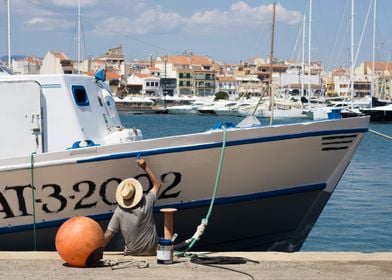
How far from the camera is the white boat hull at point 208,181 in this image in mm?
10023

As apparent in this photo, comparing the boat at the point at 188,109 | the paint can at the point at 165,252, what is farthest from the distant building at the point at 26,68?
the boat at the point at 188,109

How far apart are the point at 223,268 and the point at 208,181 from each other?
8.30ft

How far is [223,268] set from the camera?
836 cm

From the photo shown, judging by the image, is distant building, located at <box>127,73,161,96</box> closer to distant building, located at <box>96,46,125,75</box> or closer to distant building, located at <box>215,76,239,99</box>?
distant building, located at <box>96,46,125,75</box>

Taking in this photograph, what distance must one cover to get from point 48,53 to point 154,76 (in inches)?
5980

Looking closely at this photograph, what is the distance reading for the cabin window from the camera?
1118 centimetres

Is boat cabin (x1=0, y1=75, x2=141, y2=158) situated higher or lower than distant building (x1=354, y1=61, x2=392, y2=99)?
higher

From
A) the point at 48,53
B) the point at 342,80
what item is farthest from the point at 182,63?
the point at 48,53

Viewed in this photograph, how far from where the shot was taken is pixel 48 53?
17422 millimetres

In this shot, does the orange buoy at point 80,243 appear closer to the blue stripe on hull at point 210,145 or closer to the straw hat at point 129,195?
the straw hat at point 129,195

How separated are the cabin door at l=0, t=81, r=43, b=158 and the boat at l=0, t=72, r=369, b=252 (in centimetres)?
1

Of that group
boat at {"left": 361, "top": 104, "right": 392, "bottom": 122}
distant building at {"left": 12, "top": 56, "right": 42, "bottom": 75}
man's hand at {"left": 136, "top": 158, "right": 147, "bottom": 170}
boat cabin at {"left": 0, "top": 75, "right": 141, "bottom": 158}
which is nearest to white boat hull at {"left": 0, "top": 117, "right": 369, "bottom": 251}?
man's hand at {"left": 136, "top": 158, "right": 147, "bottom": 170}

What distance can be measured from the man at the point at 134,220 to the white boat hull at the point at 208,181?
105 centimetres

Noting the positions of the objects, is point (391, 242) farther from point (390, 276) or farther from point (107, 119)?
point (390, 276)
